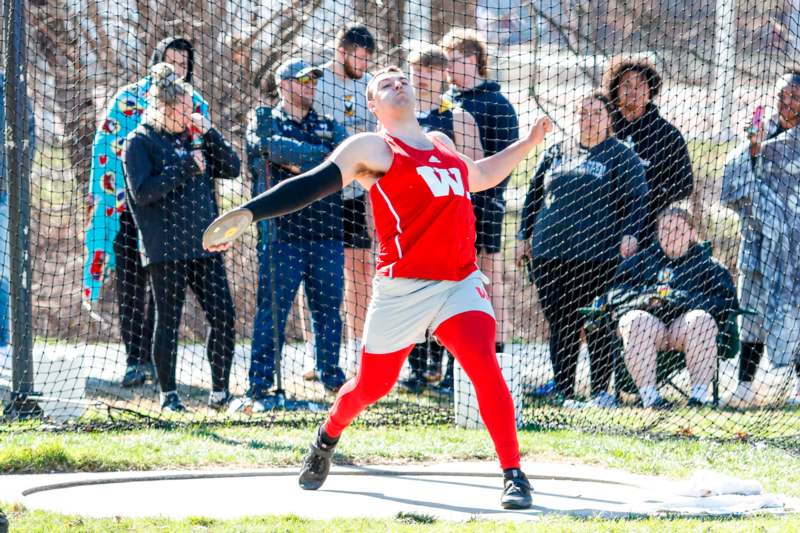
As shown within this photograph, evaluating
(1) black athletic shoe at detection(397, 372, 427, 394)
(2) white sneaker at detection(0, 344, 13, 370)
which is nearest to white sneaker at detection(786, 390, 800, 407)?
(1) black athletic shoe at detection(397, 372, 427, 394)

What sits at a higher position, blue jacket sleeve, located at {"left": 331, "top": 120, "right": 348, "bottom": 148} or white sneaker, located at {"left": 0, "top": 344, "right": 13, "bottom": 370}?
blue jacket sleeve, located at {"left": 331, "top": 120, "right": 348, "bottom": 148}

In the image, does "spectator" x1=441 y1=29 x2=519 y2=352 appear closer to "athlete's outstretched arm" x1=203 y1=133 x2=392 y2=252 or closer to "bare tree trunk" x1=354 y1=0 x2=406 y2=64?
"bare tree trunk" x1=354 y1=0 x2=406 y2=64

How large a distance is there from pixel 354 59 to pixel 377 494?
371 cm

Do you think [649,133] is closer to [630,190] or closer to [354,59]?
[630,190]

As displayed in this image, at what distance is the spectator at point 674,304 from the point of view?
320 inches

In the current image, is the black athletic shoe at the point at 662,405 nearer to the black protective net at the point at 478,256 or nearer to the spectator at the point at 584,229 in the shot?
the black protective net at the point at 478,256

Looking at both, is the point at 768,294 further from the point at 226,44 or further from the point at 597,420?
the point at 226,44

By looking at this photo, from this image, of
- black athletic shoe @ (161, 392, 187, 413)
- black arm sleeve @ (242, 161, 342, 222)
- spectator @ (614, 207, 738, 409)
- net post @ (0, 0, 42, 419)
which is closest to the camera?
black arm sleeve @ (242, 161, 342, 222)

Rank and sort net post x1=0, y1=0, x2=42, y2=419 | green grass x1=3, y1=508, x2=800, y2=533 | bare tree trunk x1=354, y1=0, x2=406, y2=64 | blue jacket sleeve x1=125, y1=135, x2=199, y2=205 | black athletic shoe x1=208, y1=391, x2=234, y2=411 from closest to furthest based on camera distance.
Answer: green grass x1=3, y1=508, x2=800, y2=533
net post x1=0, y1=0, x2=42, y2=419
blue jacket sleeve x1=125, y1=135, x2=199, y2=205
black athletic shoe x1=208, y1=391, x2=234, y2=411
bare tree trunk x1=354, y1=0, x2=406, y2=64

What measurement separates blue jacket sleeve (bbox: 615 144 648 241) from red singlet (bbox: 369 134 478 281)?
3.06 meters

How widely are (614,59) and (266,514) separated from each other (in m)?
4.66

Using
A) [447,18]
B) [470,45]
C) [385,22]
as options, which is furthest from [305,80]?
[447,18]

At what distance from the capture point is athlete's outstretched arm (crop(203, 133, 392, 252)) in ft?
15.5

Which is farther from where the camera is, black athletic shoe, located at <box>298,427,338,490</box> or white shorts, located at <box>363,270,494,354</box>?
black athletic shoe, located at <box>298,427,338,490</box>
